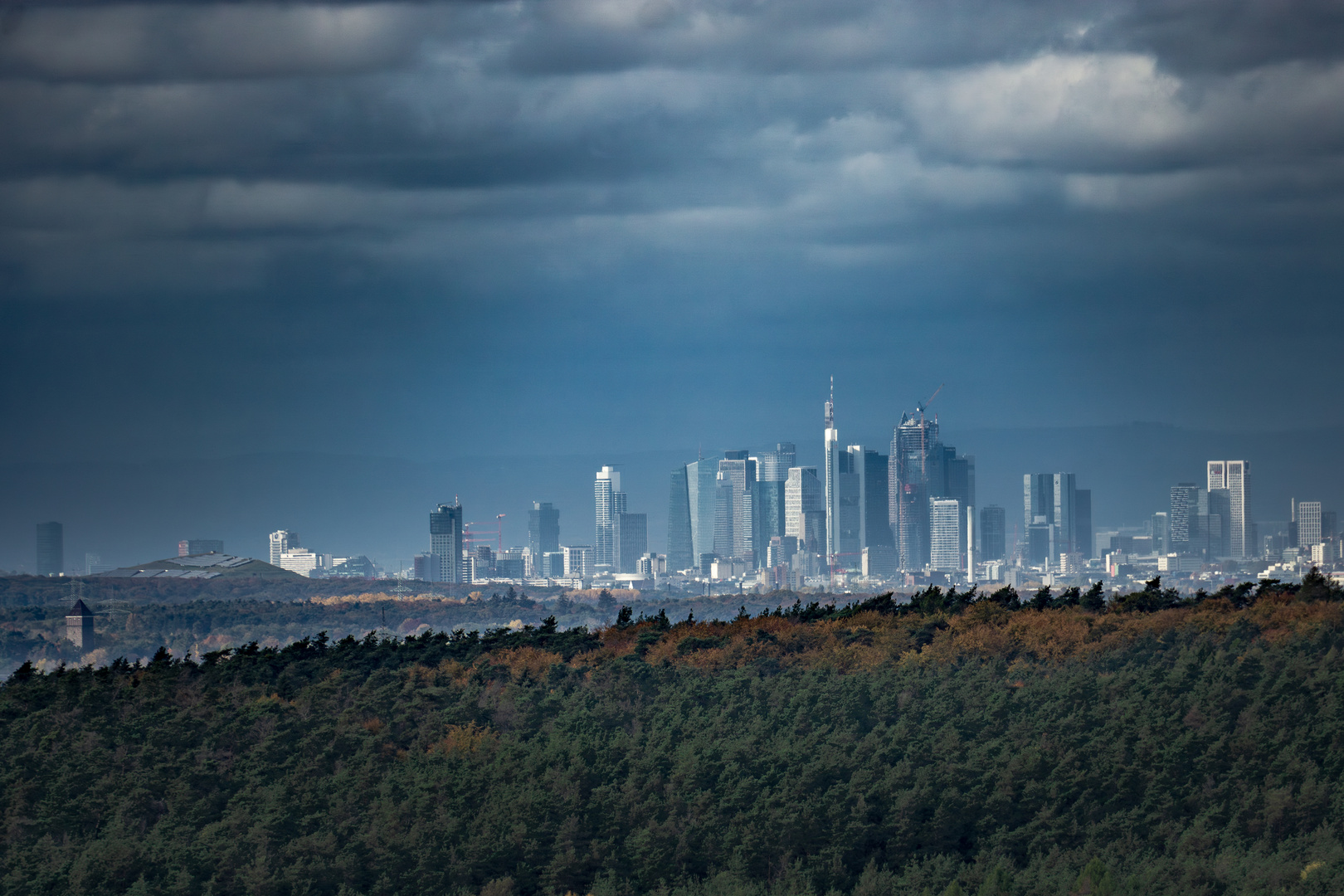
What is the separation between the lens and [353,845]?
144ft

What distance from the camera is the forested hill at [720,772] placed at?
43250 millimetres

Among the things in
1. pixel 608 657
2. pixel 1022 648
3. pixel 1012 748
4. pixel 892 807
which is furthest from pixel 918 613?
pixel 892 807

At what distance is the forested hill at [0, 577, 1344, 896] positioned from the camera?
43.2 m

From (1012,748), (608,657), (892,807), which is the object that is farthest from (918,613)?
(892,807)

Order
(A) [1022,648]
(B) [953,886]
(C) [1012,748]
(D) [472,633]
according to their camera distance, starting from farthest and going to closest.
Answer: (D) [472,633] → (A) [1022,648] → (C) [1012,748] → (B) [953,886]

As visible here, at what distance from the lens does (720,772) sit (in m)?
48.5

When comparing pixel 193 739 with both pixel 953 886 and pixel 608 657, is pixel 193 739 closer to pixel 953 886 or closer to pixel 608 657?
pixel 608 657

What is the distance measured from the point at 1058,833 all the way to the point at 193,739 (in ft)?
100.0

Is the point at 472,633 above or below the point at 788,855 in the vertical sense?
above

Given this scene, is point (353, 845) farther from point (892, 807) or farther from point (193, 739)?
point (892, 807)

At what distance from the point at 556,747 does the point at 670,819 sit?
20.8ft

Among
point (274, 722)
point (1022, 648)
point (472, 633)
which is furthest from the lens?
point (472, 633)

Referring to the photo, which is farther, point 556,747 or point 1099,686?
point 1099,686

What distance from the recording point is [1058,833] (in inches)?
1784
